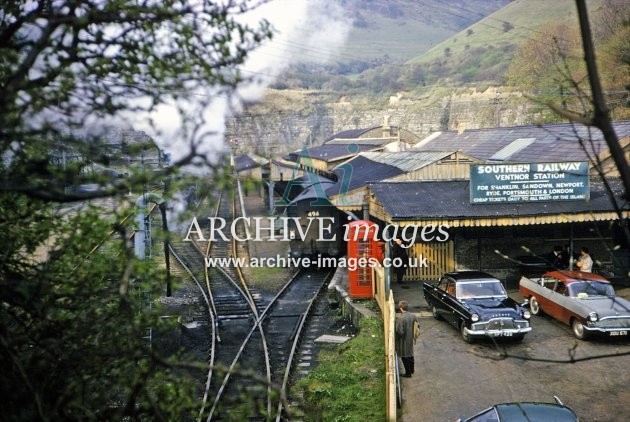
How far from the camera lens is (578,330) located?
1480cm

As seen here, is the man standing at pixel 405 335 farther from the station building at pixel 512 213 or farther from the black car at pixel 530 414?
the station building at pixel 512 213

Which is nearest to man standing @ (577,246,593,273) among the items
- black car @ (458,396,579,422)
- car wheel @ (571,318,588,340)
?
car wheel @ (571,318,588,340)

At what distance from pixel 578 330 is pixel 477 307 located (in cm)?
234

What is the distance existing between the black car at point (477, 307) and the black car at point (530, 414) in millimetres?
4450

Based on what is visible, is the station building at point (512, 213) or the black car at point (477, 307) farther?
the station building at point (512, 213)

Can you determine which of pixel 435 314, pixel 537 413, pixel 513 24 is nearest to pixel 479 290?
pixel 435 314

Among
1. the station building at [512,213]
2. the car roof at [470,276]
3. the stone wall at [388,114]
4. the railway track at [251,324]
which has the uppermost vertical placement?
the stone wall at [388,114]

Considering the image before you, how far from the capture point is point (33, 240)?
6145 millimetres

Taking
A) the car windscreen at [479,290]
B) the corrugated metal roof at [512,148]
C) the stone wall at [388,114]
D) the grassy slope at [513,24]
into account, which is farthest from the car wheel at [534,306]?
the grassy slope at [513,24]

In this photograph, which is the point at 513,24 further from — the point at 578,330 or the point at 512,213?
the point at 578,330

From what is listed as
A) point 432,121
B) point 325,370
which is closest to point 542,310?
point 325,370

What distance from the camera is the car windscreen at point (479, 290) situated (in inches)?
611

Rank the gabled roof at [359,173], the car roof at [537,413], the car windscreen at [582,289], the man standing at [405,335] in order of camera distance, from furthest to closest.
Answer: the gabled roof at [359,173], the car windscreen at [582,289], the man standing at [405,335], the car roof at [537,413]

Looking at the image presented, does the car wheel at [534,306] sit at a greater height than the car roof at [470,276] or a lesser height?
lesser
